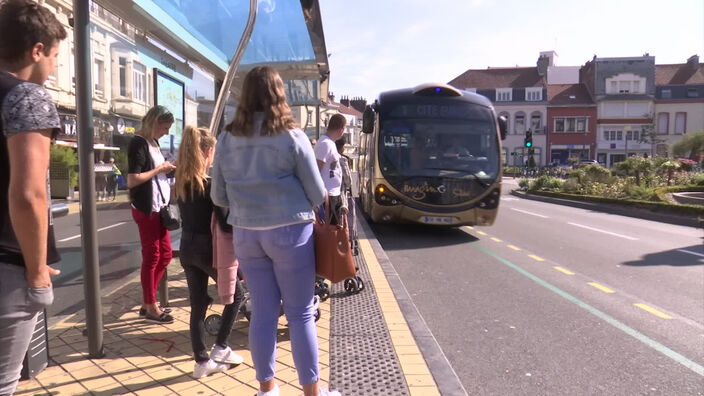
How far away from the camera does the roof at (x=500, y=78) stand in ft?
207

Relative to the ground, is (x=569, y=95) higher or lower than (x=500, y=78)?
lower

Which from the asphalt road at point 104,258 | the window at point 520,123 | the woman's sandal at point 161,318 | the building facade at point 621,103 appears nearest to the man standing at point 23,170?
the woman's sandal at point 161,318

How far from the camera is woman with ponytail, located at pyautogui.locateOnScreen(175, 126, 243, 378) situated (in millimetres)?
3258

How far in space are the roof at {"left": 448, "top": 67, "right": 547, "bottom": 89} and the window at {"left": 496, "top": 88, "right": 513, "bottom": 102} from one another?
1.01m

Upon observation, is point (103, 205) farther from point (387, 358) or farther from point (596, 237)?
point (596, 237)

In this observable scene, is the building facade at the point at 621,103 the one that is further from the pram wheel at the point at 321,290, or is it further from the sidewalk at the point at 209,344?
the sidewalk at the point at 209,344

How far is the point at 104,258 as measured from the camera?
5.29 meters

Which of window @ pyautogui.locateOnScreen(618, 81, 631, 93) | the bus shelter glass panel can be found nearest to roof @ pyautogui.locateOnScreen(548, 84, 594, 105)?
window @ pyautogui.locateOnScreen(618, 81, 631, 93)

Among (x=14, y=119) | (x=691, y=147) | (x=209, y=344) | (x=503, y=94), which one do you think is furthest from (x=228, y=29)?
(x=503, y=94)

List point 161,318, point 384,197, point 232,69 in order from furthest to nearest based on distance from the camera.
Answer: point 384,197 < point 232,69 < point 161,318

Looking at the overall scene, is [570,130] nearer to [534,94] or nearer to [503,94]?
[534,94]

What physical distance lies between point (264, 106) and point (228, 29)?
389 centimetres

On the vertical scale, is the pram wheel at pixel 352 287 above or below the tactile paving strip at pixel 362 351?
above

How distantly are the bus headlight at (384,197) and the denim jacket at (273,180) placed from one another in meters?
7.44
